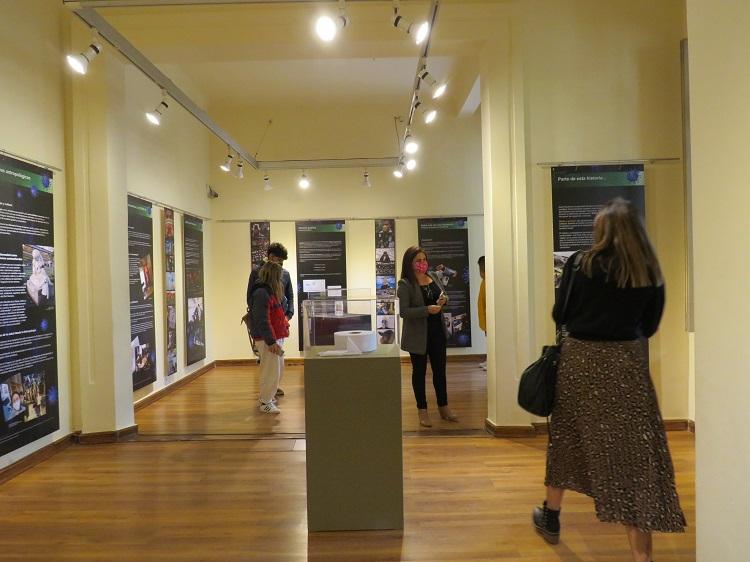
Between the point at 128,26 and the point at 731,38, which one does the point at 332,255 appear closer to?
the point at 128,26

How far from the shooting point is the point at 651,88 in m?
4.03

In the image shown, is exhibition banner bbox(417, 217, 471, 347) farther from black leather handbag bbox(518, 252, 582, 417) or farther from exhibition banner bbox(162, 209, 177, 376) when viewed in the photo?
black leather handbag bbox(518, 252, 582, 417)

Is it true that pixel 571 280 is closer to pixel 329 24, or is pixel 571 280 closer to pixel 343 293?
pixel 329 24

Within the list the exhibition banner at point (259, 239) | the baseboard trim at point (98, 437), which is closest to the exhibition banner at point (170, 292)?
the exhibition banner at point (259, 239)

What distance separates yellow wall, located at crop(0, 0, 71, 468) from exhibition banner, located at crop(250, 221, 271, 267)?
143 inches

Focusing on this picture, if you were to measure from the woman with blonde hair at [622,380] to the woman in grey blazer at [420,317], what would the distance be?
2027 millimetres

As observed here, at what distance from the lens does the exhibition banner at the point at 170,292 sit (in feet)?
18.7

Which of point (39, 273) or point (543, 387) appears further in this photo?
point (39, 273)

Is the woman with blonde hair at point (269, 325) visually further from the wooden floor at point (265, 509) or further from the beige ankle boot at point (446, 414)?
the beige ankle boot at point (446, 414)

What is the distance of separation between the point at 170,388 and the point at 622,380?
5.33 meters

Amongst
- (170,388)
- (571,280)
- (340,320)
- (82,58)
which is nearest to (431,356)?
(340,320)

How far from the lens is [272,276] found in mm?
4574

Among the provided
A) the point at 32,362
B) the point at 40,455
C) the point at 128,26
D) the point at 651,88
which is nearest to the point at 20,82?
the point at 128,26

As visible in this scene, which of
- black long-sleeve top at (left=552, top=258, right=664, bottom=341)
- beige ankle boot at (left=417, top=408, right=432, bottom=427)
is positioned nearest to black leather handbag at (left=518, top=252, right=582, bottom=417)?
black long-sleeve top at (left=552, top=258, right=664, bottom=341)
